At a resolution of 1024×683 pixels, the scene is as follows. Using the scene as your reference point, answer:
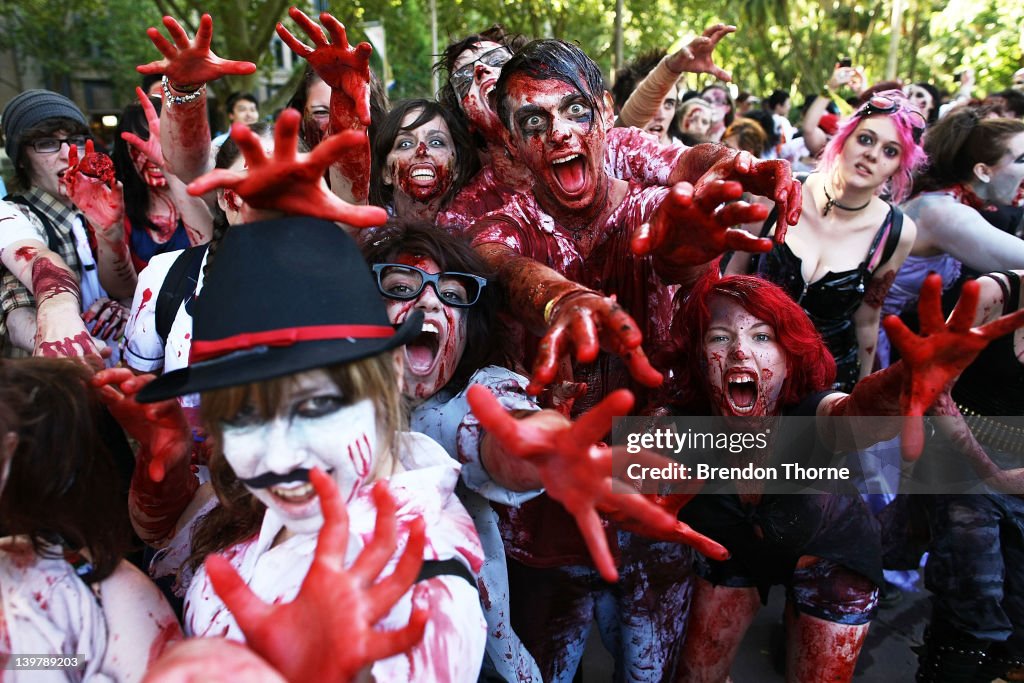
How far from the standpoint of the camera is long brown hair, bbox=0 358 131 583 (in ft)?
4.32

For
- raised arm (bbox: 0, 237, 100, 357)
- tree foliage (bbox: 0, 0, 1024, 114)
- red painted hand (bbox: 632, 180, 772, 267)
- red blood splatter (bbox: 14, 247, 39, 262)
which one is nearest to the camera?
red painted hand (bbox: 632, 180, 772, 267)

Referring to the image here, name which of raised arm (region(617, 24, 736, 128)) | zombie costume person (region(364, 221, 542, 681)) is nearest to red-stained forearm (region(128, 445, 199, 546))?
zombie costume person (region(364, 221, 542, 681))

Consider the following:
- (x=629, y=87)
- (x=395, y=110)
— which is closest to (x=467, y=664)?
(x=395, y=110)

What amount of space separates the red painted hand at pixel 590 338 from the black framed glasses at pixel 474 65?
1.56 meters

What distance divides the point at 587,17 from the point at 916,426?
1831 centimetres

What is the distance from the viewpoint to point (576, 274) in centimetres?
217

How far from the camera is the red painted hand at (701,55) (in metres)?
2.98

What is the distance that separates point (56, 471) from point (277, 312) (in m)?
0.59

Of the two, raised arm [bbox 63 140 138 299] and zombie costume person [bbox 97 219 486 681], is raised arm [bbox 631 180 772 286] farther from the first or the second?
raised arm [bbox 63 140 138 299]

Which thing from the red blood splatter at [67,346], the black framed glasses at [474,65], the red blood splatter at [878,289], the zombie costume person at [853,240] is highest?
the black framed glasses at [474,65]

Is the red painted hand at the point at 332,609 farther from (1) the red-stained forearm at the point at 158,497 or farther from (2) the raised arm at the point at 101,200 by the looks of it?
(2) the raised arm at the point at 101,200

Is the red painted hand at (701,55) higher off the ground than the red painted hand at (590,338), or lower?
higher

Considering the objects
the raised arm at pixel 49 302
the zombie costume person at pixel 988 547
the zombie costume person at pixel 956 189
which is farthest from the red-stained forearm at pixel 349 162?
the zombie costume person at pixel 956 189

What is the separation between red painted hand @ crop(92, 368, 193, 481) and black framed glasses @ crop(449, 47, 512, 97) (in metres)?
1.72
